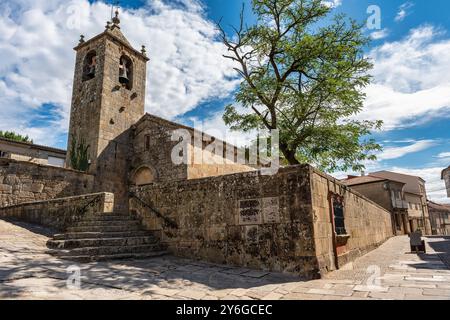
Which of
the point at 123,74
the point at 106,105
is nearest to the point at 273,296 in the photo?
the point at 106,105

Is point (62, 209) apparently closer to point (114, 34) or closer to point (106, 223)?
point (106, 223)

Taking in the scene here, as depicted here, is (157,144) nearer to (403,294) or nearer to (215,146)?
(215,146)

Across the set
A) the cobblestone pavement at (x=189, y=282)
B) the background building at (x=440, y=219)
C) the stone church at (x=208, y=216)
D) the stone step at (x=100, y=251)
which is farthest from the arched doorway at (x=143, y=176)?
the background building at (x=440, y=219)

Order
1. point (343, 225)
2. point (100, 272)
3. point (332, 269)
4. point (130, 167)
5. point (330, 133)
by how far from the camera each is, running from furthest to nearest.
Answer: point (130, 167) < point (330, 133) < point (343, 225) < point (332, 269) < point (100, 272)

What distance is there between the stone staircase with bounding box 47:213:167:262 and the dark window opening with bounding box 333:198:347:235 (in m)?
4.26

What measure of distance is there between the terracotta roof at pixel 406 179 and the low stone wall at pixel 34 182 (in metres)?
37.2

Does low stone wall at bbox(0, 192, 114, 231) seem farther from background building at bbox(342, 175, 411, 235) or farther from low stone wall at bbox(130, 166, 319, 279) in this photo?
background building at bbox(342, 175, 411, 235)

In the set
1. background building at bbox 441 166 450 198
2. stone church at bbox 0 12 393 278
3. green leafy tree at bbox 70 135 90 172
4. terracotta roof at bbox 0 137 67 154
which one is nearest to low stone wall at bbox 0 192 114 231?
stone church at bbox 0 12 393 278

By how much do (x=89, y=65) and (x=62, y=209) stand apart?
12.2 metres

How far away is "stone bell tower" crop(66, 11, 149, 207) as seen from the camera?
616 inches

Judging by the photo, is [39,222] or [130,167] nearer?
[39,222]
